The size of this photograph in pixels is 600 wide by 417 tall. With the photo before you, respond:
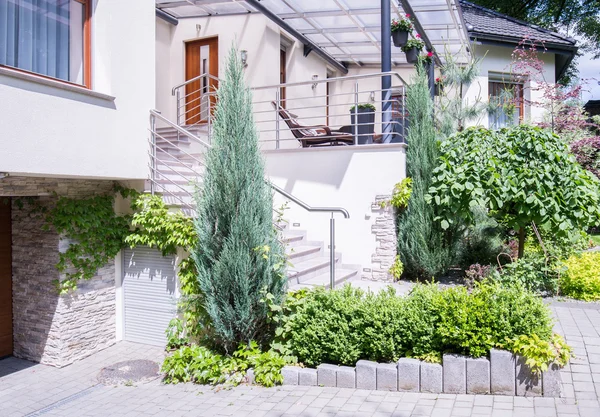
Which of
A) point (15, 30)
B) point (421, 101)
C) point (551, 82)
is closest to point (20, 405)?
point (15, 30)

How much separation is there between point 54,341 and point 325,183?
5.04 metres

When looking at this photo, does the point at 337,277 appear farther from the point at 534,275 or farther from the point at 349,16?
the point at 349,16

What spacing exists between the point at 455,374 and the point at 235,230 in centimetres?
279

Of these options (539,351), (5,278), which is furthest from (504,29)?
(5,278)

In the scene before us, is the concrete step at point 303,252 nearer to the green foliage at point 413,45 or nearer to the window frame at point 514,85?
the green foliage at point 413,45

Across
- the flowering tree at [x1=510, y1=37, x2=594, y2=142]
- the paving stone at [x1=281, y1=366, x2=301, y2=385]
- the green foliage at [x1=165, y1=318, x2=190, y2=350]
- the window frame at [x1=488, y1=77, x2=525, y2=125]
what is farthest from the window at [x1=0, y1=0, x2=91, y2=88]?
the window frame at [x1=488, y1=77, x2=525, y2=125]

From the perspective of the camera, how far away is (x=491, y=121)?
41.4 ft

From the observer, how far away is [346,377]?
519 centimetres

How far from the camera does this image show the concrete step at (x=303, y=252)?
26.3 ft

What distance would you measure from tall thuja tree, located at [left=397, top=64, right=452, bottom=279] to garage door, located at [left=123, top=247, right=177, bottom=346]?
412cm

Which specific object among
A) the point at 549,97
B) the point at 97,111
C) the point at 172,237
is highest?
the point at 549,97

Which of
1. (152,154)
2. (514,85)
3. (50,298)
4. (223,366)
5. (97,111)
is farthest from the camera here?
(514,85)

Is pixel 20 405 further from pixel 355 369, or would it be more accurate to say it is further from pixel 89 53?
pixel 89 53

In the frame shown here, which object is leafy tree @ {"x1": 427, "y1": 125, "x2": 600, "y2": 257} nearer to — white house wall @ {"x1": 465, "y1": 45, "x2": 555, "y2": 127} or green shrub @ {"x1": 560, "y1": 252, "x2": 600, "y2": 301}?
green shrub @ {"x1": 560, "y1": 252, "x2": 600, "y2": 301}
